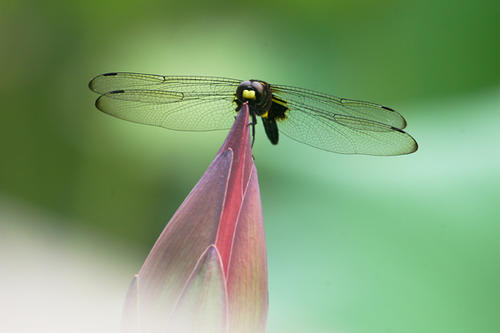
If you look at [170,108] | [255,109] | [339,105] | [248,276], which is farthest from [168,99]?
[248,276]

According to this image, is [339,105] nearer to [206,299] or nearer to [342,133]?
[342,133]

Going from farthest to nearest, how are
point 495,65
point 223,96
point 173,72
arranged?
point 173,72
point 223,96
point 495,65

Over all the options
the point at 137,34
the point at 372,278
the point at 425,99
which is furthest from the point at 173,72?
the point at 372,278

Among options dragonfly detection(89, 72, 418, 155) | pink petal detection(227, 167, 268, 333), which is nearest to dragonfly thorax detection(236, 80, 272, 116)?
dragonfly detection(89, 72, 418, 155)

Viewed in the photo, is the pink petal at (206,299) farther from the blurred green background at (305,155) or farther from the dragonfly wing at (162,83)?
the dragonfly wing at (162,83)

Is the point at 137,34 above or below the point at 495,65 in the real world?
above

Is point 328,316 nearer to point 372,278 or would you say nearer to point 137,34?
point 372,278

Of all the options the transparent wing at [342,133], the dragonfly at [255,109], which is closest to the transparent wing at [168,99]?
the dragonfly at [255,109]
